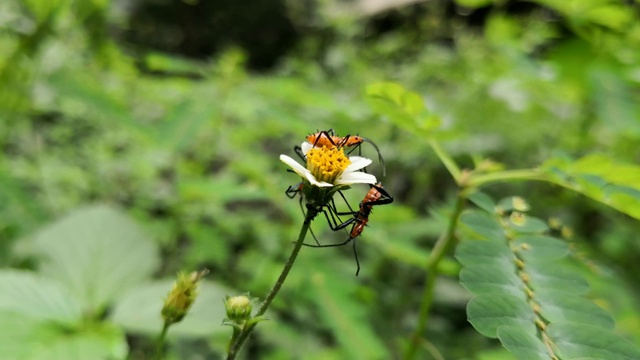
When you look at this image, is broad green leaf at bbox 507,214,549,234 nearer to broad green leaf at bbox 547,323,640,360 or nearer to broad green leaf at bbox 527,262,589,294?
broad green leaf at bbox 527,262,589,294

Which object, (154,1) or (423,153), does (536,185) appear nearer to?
(423,153)

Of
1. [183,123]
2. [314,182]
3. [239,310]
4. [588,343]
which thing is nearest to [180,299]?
[239,310]

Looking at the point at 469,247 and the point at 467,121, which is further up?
the point at 469,247

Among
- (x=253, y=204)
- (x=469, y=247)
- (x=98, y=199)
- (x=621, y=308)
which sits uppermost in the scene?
(x=469, y=247)

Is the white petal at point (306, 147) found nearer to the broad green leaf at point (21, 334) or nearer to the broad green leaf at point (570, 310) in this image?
the broad green leaf at point (570, 310)

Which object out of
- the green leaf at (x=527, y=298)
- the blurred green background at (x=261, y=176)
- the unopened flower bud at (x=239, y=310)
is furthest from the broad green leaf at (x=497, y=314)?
the blurred green background at (x=261, y=176)

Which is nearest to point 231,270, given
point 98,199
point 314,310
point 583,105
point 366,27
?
point 314,310

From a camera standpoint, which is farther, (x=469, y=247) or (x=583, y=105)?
(x=583, y=105)
